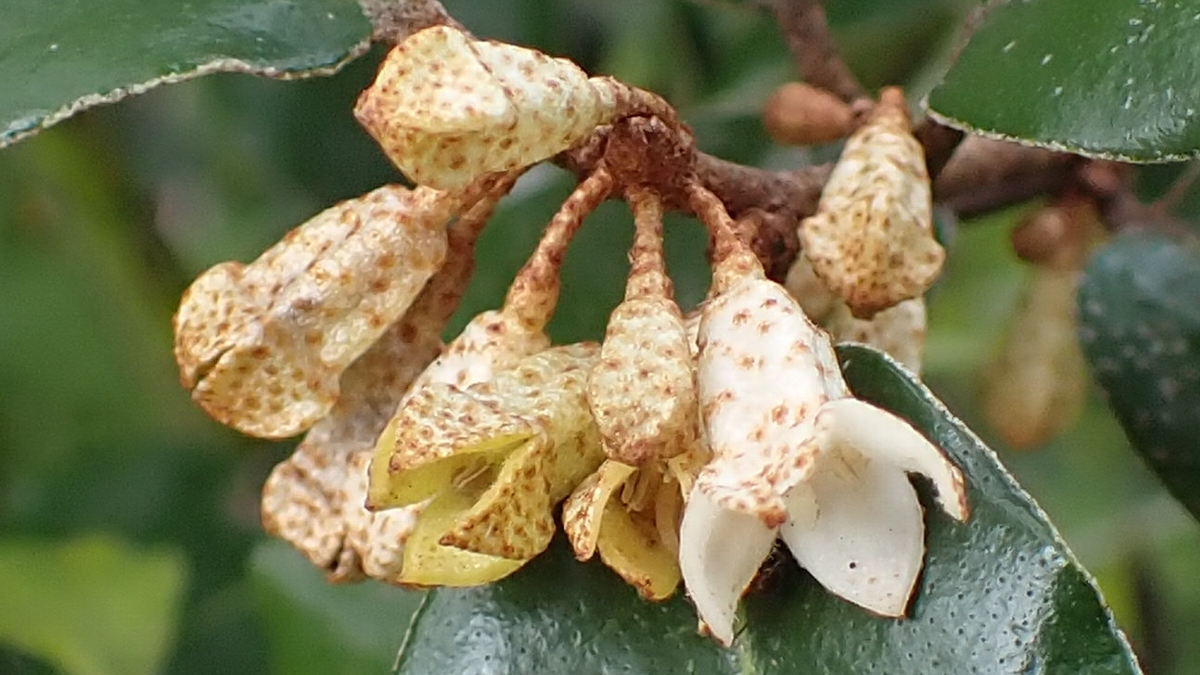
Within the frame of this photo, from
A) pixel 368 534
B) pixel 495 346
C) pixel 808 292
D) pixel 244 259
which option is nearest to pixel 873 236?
pixel 808 292

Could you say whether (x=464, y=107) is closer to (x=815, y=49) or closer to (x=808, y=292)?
(x=808, y=292)

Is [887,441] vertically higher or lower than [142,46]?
lower

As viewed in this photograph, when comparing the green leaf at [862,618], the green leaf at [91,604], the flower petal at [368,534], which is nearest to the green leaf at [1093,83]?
the green leaf at [862,618]

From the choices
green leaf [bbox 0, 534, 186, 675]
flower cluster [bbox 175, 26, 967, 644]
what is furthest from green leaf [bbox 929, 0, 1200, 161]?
green leaf [bbox 0, 534, 186, 675]

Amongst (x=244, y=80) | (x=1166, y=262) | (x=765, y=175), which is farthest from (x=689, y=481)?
(x=244, y=80)

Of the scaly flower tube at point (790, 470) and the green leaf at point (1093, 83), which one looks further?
the green leaf at point (1093, 83)

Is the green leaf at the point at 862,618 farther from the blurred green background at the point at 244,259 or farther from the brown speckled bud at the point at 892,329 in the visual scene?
the blurred green background at the point at 244,259

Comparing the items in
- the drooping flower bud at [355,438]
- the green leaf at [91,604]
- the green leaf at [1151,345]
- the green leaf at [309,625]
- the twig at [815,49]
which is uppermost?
the drooping flower bud at [355,438]
